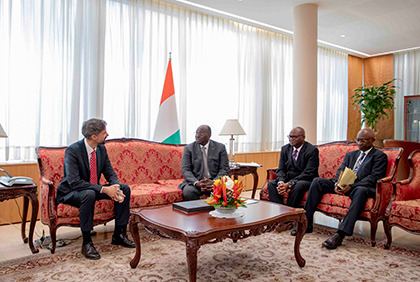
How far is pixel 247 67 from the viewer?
736 centimetres

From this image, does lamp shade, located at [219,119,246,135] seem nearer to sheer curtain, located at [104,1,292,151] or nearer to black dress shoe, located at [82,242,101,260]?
sheer curtain, located at [104,1,292,151]

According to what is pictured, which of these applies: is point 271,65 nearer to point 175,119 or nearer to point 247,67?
point 247,67

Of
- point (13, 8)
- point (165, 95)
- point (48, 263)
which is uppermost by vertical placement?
point (13, 8)

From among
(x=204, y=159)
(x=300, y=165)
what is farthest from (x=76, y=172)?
(x=300, y=165)

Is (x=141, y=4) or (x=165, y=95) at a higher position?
(x=141, y=4)

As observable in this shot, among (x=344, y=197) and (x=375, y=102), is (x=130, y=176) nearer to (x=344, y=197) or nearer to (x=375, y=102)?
(x=344, y=197)

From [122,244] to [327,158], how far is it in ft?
9.58

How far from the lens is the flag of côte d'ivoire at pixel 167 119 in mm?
5609

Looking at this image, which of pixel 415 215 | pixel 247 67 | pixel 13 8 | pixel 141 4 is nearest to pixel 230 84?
pixel 247 67

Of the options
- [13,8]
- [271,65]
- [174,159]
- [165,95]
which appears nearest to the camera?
[13,8]

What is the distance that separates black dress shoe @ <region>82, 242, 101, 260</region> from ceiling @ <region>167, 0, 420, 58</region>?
434 centimetres

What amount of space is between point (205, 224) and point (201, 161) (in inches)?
74.7

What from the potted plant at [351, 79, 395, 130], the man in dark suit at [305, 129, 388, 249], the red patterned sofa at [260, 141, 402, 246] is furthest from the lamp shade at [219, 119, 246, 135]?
the potted plant at [351, 79, 395, 130]

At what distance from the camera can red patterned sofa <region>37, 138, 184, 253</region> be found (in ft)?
11.4
